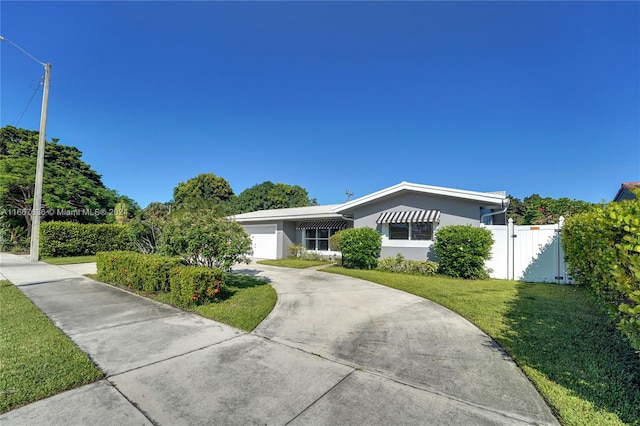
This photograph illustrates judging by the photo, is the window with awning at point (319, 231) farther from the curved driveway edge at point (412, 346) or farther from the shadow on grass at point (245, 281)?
the curved driveway edge at point (412, 346)

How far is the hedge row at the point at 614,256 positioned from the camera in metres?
2.64

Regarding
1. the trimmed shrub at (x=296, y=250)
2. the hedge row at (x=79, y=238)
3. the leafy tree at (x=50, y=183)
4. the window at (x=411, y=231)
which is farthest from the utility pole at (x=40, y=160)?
the window at (x=411, y=231)

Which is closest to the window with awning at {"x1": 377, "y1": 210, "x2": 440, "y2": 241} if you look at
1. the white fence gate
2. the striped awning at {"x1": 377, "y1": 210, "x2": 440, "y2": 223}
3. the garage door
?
the striped awning at {"x1": 377, "y1": 210, "x2": 440, "y2": 223}

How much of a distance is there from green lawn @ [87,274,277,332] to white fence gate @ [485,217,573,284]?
9.60 m

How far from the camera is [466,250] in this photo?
11.3 m

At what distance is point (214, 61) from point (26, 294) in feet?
40.3

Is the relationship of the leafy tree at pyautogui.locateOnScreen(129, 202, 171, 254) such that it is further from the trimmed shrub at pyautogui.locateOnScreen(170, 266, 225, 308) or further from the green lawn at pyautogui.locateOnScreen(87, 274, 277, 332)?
the trimmed shrub at pyautogui.locateOnScreen(170, 266, 225, 308)

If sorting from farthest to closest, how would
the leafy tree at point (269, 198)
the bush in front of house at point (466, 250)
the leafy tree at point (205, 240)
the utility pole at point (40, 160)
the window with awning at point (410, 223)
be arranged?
the leafy tree at point (269, 198) → the utility pole at point (40, 160) → the window with awning at point (410, 223) → the bush in front of house at point (466, 250) → the leafy tree at point (205, 240)

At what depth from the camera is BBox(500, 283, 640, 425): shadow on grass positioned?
10.2ft

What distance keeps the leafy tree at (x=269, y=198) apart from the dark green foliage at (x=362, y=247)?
34.1m

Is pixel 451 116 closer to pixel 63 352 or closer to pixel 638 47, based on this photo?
pixel 638 47

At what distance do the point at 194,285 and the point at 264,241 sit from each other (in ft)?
47.1

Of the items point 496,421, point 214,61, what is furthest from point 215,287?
point 214,61

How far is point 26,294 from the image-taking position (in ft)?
26.7
